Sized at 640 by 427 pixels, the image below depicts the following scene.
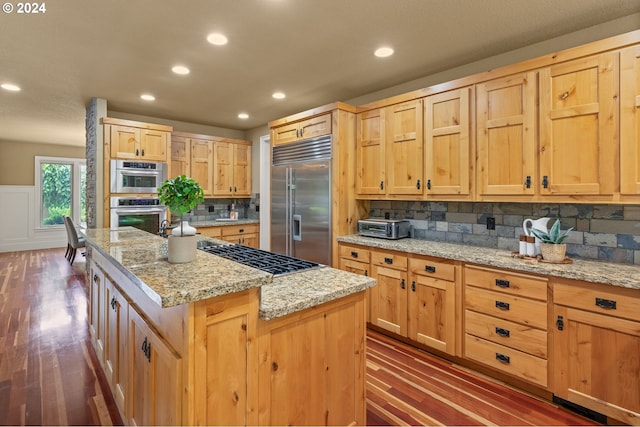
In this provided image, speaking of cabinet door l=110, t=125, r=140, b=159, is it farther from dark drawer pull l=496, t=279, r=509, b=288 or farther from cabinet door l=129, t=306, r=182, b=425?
dark drawer pull l=496, t=279, r=509, b=288

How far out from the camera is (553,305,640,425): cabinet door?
1816mm

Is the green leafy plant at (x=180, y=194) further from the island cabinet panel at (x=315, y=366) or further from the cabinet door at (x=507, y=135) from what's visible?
the cabinet door at (x=507, y=135)

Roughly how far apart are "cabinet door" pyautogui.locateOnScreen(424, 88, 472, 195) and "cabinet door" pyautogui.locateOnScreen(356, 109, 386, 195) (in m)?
0.50

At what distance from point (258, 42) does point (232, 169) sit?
3284 mm

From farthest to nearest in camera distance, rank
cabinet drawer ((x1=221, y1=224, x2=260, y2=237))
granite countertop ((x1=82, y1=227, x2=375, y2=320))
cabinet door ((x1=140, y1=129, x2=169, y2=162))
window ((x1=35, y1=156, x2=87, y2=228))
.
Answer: window ((x1=35, y1=156, x2=87, y2=228)) → cabinet drawer ((x1=221, y1=224, x2=260, y2=237)) → cabinet door ((x1=140, y1=129, x2=169, y2=162)) → granite countertop ((x1=82, y1=227, x2=375, y2=320))

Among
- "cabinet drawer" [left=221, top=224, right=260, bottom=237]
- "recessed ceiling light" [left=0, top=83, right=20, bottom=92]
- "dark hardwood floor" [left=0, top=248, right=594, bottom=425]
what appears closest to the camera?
"dark hardwood floor" [left=0, top=248, right=594, bottom=425]

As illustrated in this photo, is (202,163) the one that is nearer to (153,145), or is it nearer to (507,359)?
(153,145)

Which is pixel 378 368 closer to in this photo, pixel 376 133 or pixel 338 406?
pixel 338 406

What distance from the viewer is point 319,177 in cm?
365

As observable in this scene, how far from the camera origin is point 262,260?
198 cm

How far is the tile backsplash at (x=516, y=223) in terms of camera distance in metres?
2.26

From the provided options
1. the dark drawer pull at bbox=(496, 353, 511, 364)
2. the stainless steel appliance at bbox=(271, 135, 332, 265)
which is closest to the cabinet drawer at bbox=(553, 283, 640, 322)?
the dark drawer pull at bbox=(496, 353, 511, 364)

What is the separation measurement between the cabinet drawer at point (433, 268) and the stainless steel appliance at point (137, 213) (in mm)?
3205

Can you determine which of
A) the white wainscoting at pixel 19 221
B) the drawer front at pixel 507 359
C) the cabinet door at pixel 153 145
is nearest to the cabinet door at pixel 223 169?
the cabinet door at pixel 153 145
